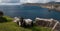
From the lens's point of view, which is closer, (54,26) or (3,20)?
(54,26)

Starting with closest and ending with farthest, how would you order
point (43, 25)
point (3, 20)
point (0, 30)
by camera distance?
1. point (0, 30)
2. point (43, 25)
3. point (3, 20)

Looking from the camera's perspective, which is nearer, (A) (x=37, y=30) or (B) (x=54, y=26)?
(A) (x=37, y=30)

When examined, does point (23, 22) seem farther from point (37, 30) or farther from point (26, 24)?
point (37, 30)

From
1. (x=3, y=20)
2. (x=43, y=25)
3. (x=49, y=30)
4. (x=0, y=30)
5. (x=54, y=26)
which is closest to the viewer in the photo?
(x=0, y=30)

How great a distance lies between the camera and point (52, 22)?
15.3 meters

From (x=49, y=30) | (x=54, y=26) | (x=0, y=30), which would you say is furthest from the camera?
(x=54, y=26)

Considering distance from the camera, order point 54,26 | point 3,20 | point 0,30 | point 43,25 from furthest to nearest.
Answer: point 3,20 → point 43,25 → point 54,26 → point 0,30

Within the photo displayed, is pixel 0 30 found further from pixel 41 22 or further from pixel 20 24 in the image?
pixel 41 22

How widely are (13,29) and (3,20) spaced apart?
4085 mm

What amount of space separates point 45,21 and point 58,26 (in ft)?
4.78

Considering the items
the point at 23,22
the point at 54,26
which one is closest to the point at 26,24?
the point at 23,22

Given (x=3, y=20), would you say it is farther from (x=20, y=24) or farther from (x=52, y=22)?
(x=52, y=22)

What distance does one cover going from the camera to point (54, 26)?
14648 millimetres

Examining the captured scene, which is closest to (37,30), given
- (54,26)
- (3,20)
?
(54,26)
